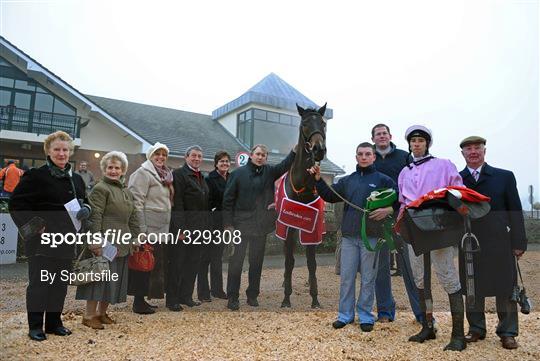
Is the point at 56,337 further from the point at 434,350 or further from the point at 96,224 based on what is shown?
the point at 434,350

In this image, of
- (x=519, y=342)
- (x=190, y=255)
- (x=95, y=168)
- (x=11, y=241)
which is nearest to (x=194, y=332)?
(x=190, y=255)

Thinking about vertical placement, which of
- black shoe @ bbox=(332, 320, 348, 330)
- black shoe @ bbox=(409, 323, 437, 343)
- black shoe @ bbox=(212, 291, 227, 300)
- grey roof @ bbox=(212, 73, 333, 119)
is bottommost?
black shoe @ bbox=(212, 291, 227, 300)

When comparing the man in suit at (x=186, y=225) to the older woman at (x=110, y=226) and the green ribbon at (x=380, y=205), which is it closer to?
the older woman at (x=110, y=226)

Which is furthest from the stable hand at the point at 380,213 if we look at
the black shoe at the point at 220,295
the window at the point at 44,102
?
the window at the point at 44,102

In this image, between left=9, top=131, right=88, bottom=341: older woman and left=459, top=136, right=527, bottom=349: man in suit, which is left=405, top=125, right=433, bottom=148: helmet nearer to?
left=459, top=136, right=527, bottom=349: man in suit

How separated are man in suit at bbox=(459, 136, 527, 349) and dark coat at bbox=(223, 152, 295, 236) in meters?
2.33

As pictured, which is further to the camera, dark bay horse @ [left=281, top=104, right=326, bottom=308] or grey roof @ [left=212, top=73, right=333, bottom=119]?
grey roof @ [left=212, top=73, right=333, bottom=119]

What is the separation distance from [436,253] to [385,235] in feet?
2.13

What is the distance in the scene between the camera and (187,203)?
4.81 metres

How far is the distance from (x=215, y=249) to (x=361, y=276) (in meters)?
2.18

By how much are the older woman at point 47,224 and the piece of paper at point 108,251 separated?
11.0 inches

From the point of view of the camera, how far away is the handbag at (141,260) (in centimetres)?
427

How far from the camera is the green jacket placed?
380cm

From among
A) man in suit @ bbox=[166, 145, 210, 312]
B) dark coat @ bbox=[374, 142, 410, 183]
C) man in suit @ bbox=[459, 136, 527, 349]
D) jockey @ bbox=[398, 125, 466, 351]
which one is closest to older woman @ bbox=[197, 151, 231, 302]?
man in suit @ bbox=[166, 145, 210, 312]
